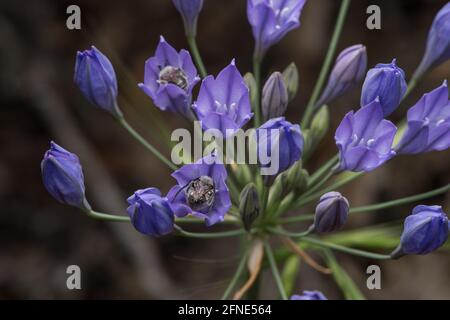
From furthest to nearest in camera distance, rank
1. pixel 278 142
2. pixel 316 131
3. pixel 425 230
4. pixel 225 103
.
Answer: pixel 316 131 → pixel 225 103 → pixel 425 230 → pixel 278 142

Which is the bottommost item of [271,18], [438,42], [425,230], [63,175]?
[425,230]

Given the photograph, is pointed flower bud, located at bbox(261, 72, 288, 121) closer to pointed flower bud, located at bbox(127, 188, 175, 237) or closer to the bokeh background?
pointed flower bud, located at bbox(127, 188, 175, 237)

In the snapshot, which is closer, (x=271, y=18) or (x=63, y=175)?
(x=63, y=175)

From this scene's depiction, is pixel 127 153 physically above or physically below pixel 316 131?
above

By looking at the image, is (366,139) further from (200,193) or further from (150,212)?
(150,212)

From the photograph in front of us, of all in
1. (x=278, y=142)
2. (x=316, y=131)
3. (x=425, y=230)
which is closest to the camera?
(x=278, y=142)

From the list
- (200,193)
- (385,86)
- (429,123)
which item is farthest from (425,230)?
(200,193)

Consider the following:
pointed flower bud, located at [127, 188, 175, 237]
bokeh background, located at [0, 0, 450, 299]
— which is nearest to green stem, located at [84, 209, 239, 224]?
pointed flower bud, located at [127, 188, 175, 237]

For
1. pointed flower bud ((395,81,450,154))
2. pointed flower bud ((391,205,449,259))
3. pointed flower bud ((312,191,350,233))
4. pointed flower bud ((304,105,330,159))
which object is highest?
pointed flower bud ((304,105,330,159))
